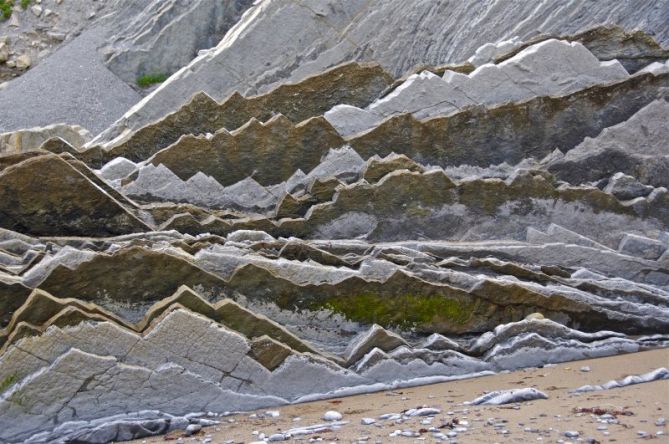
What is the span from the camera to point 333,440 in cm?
679

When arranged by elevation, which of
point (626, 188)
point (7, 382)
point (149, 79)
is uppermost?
point (149, 79)

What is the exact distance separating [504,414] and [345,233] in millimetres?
4097

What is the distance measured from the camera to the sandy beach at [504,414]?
660cm

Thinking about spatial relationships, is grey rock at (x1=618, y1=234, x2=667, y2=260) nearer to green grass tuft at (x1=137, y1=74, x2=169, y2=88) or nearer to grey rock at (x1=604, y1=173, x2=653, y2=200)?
grey rock at (x1=604, y1=173, x2=653, y2=200)

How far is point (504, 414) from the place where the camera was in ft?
23.8

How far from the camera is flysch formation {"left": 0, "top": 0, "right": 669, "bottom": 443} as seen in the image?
8125mm

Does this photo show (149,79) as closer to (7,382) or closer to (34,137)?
(34,137)

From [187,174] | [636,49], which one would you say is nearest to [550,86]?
[636,49]

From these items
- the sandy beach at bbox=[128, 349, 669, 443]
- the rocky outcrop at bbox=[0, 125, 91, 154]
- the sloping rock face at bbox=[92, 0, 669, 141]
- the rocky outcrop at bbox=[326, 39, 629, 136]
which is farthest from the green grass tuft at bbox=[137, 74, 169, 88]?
the sandy beach at bbox=[128, 349, 669, 443]

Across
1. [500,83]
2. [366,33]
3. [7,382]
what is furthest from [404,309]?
[366,33]

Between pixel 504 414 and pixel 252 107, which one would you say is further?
pixel 252 107

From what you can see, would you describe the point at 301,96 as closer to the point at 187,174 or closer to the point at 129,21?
the point at 187,174

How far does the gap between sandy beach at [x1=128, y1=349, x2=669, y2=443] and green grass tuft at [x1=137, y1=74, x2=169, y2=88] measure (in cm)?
1240

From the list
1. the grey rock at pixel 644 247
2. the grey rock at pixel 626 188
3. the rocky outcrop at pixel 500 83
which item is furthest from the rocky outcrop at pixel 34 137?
the grey rock at pixel 644 247
